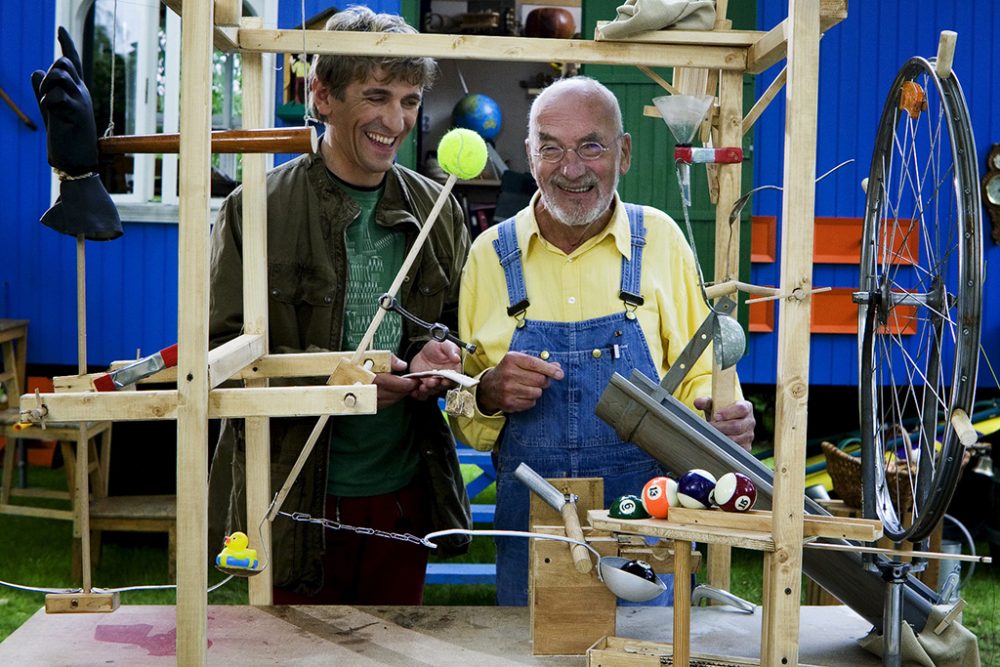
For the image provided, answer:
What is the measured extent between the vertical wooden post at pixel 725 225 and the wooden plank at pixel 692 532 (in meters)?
0.75

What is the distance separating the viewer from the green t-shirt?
3.15 meters

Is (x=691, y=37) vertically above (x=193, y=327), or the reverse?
(x=691, y=37)

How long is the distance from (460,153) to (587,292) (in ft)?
1.86

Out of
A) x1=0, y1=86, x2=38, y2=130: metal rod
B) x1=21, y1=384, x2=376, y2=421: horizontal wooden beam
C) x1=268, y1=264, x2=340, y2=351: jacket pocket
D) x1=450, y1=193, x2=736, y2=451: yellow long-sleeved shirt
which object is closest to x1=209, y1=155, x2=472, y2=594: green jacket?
x1=268, y1=264, x2=340, y2=351: jacket pocket

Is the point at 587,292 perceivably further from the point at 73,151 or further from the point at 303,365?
the point at 73,151

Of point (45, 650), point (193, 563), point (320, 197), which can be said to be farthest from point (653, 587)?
point (320, 197)

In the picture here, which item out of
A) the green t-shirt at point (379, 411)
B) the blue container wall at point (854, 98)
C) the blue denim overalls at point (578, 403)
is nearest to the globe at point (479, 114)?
the blue container wall at point (854, 98)

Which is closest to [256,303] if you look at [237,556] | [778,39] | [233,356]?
[233,356]

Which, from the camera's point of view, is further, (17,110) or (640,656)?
(17,110)

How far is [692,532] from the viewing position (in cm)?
199

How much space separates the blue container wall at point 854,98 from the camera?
676 centimetres

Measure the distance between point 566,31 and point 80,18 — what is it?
11.1 feet

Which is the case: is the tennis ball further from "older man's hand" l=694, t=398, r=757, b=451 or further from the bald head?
"older man's hand" l=694, t=398, r=757, b=451

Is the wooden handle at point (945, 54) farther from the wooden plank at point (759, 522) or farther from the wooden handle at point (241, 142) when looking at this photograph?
the wooden handle at point (241, 142)
